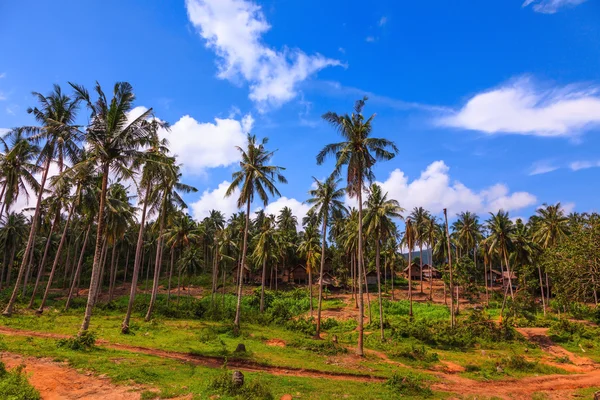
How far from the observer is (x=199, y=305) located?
41.1 metres

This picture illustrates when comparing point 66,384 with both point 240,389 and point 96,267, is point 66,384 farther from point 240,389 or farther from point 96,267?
point 96,267

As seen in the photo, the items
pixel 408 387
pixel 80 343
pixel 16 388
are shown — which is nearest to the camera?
pixel 16 388

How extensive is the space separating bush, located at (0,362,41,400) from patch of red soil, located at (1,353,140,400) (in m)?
0.43

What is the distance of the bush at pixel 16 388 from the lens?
1045 cm

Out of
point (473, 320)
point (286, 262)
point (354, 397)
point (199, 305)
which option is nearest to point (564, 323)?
point (473, 320)

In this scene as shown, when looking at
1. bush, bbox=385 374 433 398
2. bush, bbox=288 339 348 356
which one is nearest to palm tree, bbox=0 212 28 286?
bush, bbox=288 339 348 356

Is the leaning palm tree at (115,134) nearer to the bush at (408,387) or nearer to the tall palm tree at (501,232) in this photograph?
the bush at (408,387)

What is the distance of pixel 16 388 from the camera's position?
10875 mm

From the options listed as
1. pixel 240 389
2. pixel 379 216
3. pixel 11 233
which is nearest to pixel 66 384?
pixel 240 389

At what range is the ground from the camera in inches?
528

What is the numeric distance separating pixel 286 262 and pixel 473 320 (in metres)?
41.8

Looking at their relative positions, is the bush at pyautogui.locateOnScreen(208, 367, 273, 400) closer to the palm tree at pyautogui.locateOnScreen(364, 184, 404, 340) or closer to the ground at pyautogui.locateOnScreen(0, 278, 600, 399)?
the ground at pyautogui.locateOnScreen(0, 278, 600, 399)

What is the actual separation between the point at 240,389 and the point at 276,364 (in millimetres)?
7130

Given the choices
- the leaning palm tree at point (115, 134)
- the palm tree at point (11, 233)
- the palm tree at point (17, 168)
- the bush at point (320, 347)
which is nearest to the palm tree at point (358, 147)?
the bush at point (320, 347)
